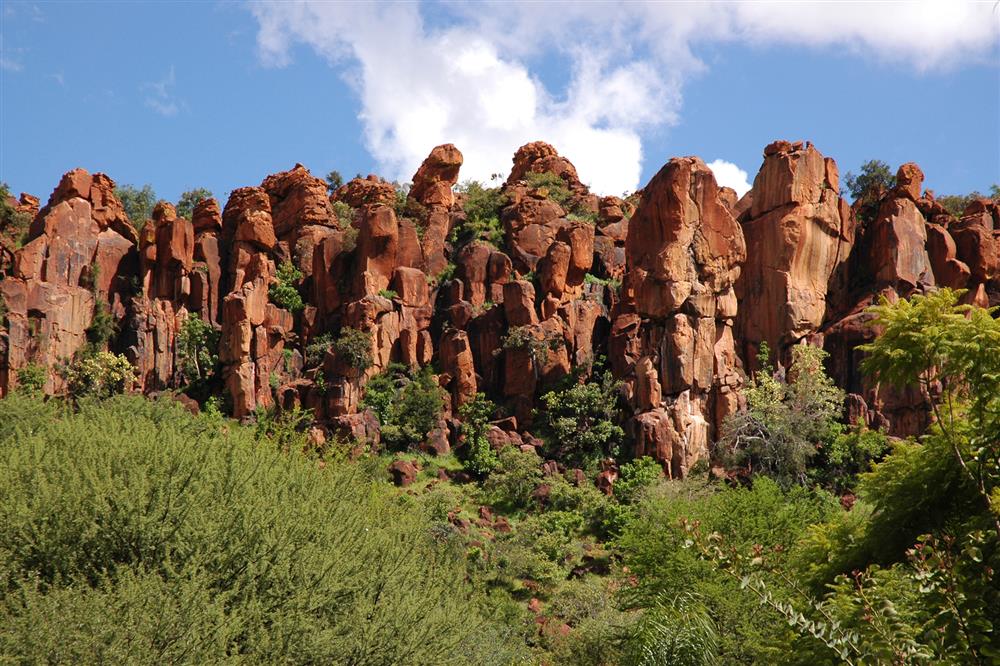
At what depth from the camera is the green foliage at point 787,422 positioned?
39.8m

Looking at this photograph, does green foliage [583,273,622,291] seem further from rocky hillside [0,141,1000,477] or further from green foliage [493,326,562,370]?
green foliage [493,326,562,370]

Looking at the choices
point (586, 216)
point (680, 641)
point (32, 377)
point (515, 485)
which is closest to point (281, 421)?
point (515, 485)

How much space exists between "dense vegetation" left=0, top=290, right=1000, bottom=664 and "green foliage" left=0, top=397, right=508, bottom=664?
2.3 inches

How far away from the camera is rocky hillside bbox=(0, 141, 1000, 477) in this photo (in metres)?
43.6

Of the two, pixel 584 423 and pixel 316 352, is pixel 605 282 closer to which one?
pixel 584 423

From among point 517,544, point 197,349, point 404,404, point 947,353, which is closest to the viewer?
point 947,353

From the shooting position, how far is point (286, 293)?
49.9m

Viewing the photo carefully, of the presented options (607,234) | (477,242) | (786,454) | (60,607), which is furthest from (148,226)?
(60,607)

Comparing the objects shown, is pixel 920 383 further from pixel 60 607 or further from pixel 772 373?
pixel 772 373

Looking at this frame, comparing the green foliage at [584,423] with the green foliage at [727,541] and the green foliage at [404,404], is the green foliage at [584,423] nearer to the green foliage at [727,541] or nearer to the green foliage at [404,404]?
the green foliage at [404,404]

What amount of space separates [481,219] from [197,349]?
58.5 ft

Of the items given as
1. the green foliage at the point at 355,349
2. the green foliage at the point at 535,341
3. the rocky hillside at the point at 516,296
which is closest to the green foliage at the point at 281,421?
the rocky hillside at the point at 516,296

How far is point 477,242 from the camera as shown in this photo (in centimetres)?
5256

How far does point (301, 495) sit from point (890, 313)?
17.3 meters
